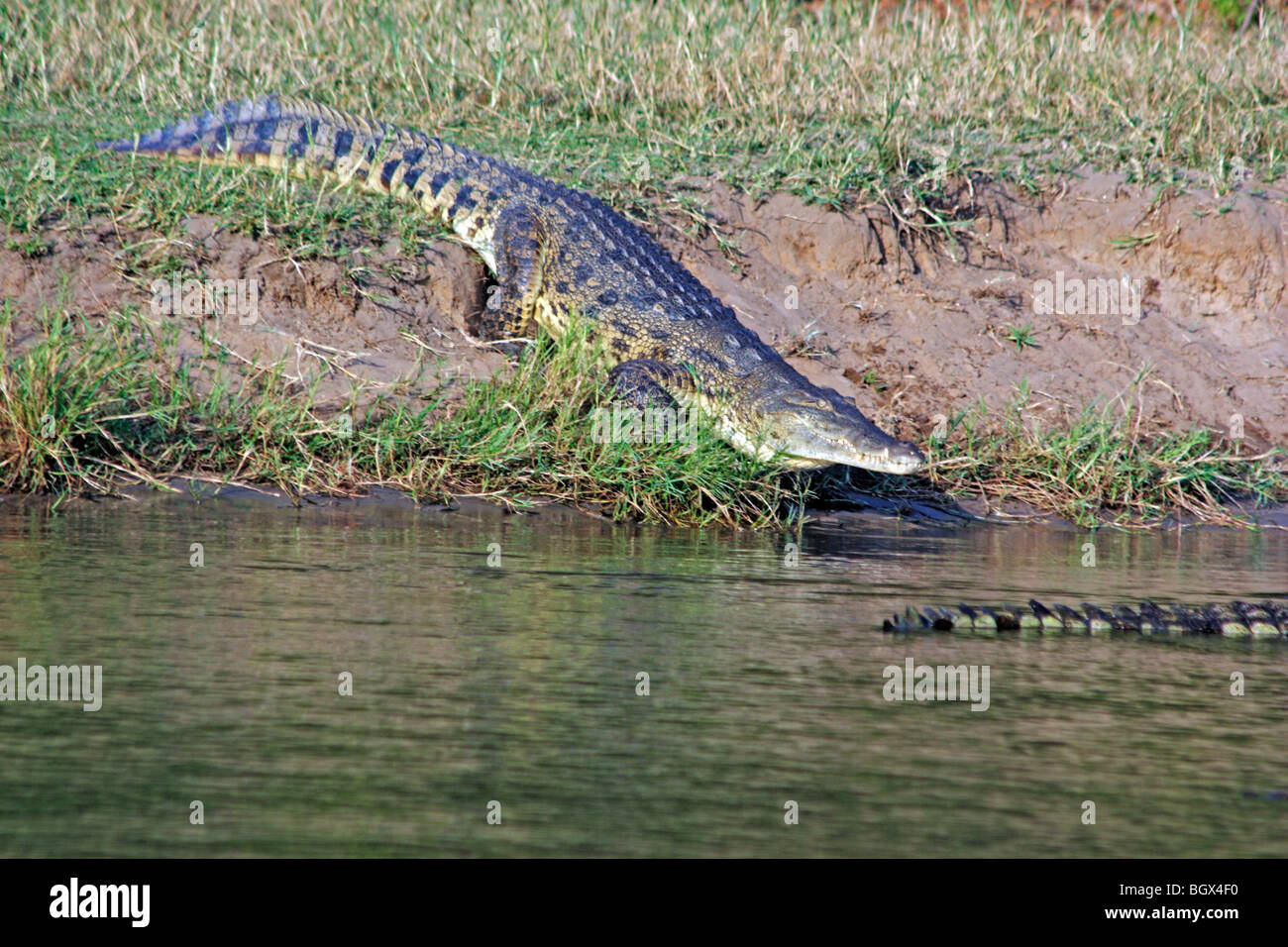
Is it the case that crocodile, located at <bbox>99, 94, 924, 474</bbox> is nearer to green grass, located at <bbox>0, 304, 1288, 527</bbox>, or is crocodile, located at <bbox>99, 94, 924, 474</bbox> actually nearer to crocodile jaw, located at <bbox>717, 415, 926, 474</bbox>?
crocodile jaw, located at <bbox>717, 415, 926, 474</bbox>

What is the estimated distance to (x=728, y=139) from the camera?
348 inches

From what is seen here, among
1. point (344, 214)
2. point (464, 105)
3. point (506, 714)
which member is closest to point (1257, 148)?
point (464, 105)

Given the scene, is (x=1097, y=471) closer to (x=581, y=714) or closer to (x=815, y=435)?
(x=815, y=435)

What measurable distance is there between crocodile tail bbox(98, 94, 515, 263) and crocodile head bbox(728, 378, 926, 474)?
2201 mm

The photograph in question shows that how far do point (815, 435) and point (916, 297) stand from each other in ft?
8.09

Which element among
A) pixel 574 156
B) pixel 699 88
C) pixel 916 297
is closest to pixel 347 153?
pixel 574 156

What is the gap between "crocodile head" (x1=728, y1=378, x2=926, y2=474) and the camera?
19.3ft

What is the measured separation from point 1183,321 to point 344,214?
501cm

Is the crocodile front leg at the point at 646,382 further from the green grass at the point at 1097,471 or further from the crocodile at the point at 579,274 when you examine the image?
the green grass at the point at 1097,471

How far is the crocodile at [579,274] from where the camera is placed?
20.5 feet

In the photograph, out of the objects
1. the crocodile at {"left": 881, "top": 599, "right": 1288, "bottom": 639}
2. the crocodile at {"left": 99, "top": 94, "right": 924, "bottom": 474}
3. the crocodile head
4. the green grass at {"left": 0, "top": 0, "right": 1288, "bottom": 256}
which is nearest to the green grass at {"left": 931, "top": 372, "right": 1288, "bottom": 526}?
the crocodile head

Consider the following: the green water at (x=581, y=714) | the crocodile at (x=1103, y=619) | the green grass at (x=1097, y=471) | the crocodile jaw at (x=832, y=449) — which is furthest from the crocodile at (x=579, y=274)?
the crocodile at (x=1103, y=619)
